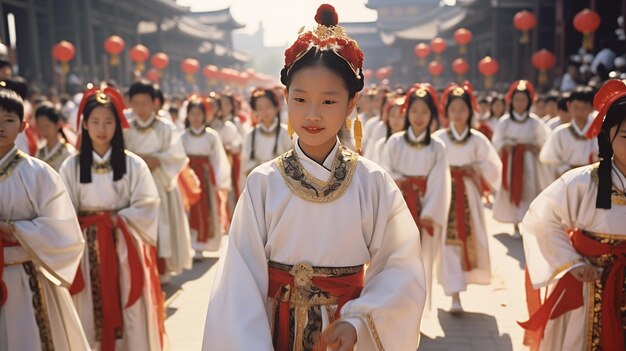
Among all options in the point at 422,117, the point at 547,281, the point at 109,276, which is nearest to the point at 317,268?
the point at 547,281

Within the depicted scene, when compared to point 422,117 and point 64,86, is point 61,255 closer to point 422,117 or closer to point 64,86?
point 422,117

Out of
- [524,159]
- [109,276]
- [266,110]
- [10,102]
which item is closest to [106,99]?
[10,102]

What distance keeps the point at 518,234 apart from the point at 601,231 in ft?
21.9

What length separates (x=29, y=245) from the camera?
12.0 feet

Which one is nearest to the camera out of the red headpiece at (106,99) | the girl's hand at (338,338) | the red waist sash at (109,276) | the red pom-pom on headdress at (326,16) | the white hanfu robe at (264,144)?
the girl's hand at (338,338)

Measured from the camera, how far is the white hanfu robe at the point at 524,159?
10086 mm

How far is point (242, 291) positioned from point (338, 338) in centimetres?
43

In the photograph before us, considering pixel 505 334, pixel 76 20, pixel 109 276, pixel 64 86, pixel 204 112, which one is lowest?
pixel 505 334

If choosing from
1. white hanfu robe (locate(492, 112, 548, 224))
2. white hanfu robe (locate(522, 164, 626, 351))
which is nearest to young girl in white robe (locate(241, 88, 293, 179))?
white hanfu robe (locate(492, 112, 548, 224))

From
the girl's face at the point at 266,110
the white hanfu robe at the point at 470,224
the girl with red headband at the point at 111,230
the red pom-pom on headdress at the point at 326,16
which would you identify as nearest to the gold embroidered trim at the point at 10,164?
the girl with red headband at the point at 111,230

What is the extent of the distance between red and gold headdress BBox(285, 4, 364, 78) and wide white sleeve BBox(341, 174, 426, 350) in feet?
1.71

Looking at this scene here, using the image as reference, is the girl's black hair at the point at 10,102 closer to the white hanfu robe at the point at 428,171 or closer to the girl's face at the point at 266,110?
the white hanfu robe at the point at 428,171

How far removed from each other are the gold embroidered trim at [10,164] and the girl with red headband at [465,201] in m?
3.87

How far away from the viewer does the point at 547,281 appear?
382 cm
